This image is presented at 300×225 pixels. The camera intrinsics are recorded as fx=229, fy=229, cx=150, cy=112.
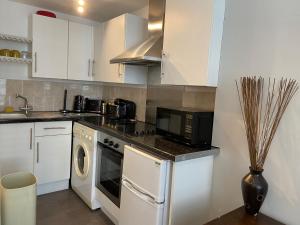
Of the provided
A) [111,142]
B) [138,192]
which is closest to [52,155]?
[111,142]

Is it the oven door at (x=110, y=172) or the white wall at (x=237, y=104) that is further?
the oven door at (x=110, y=172)

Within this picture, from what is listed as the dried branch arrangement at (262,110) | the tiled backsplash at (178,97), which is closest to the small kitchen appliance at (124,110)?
the tiled backsplash at (178,97)

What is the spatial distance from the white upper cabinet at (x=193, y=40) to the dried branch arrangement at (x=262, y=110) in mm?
305

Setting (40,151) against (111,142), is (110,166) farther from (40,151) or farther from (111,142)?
(40,151)

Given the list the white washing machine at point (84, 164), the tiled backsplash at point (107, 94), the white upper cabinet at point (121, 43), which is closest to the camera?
the tiled backsplash at point (107, 94)

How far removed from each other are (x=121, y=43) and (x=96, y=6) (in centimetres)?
65

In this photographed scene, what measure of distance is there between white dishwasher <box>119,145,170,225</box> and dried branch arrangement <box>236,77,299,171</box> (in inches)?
21.3

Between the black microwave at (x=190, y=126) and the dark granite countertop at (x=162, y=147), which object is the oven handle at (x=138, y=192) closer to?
the dark granite countertop at (x=162, y=147)

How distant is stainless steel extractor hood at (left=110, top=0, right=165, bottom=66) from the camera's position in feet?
6.38

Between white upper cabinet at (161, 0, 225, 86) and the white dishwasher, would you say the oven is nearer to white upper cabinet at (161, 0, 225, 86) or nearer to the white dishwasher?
the white dishwasher

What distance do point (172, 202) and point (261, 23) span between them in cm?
126

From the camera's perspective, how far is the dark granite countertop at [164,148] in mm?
1452

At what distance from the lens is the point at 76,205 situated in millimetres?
2436

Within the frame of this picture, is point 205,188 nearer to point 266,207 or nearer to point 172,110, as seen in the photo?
point 266,207
